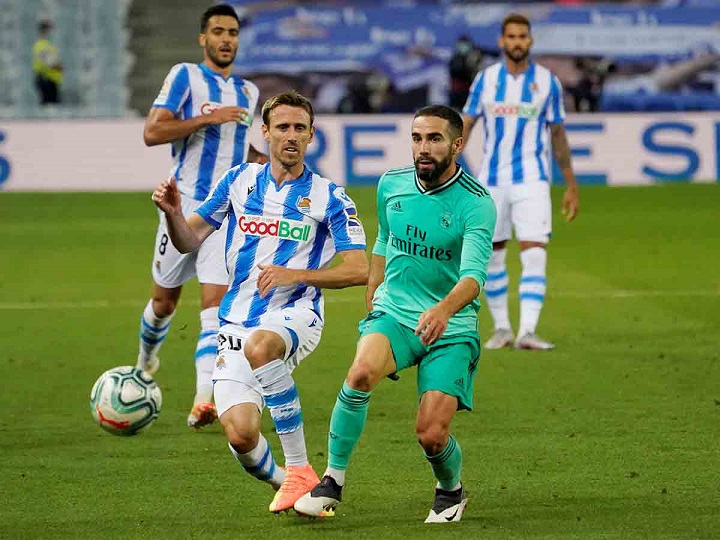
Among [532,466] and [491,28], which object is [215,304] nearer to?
[532,466]

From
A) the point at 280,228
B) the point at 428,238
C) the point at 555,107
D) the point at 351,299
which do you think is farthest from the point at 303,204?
the point at 351,299

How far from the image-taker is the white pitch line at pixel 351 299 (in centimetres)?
1241

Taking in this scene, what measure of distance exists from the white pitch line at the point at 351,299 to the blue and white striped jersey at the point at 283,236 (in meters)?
6.37

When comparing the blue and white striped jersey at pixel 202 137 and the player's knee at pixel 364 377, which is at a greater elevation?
the blue and white striped jersey at pixel 202 137

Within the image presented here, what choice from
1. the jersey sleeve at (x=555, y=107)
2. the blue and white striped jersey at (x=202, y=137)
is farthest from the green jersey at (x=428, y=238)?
the jersey sleeve at (x=555, y=107)

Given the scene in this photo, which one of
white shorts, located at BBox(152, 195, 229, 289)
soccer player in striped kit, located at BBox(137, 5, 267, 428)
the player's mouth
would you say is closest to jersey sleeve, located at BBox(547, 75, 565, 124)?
soccer player in striped kit, located at BBox(137, 5, 267, 428)

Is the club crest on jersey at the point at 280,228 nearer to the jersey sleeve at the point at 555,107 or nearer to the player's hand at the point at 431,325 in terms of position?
the player's hand at the point at 431,325

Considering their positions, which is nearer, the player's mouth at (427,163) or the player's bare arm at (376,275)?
the player's mouth at (427,163)

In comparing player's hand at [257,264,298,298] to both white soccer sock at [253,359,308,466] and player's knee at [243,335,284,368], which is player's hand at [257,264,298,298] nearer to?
player's knee at [243,335,284,368]

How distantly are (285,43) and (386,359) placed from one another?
20.9 metres

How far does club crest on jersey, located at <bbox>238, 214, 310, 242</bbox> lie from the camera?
6.22 metres

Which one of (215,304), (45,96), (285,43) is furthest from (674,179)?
(215,304)

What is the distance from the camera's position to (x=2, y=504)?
618cm

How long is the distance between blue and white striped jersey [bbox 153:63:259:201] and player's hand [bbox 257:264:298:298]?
2.47 metres
